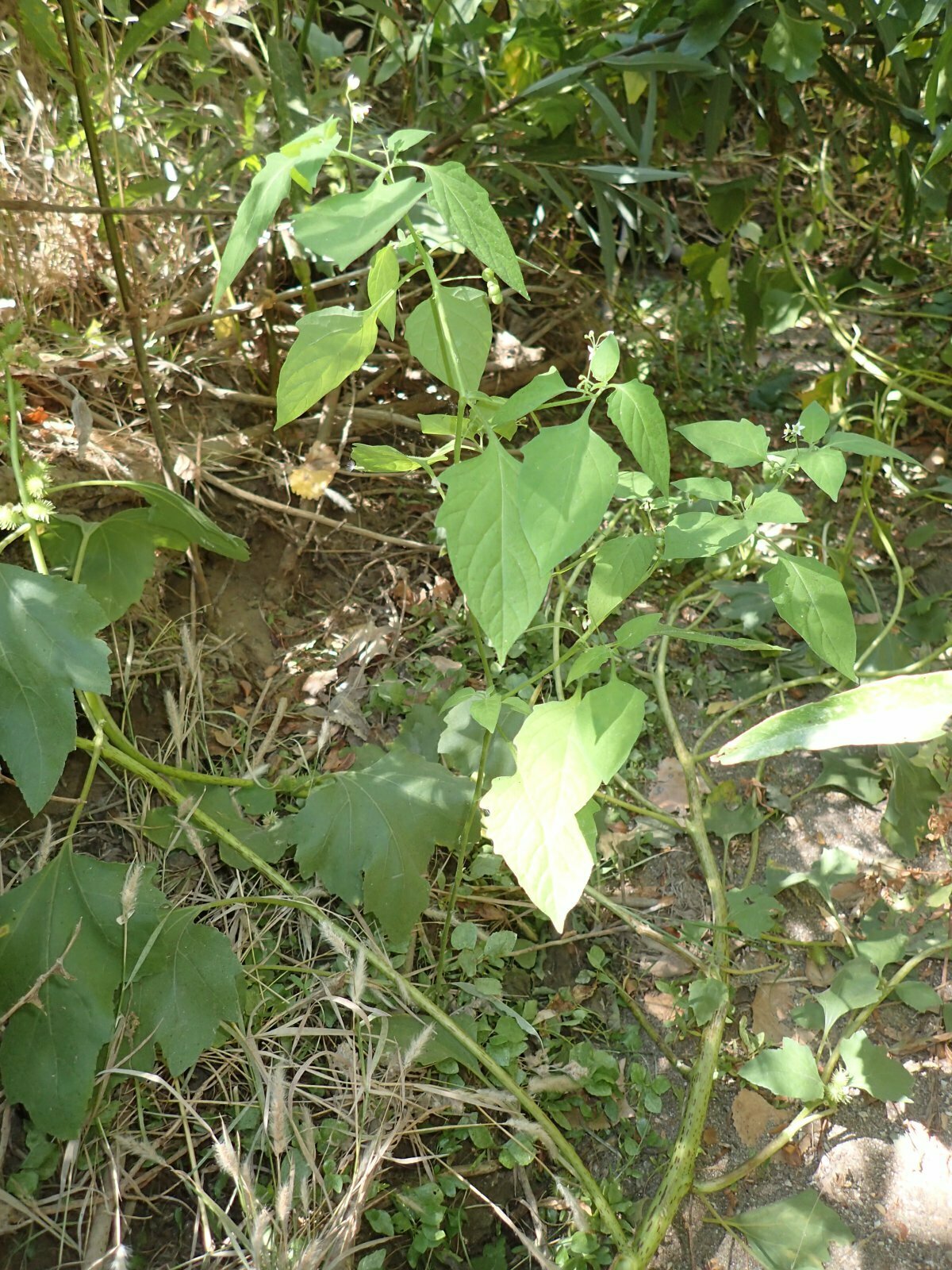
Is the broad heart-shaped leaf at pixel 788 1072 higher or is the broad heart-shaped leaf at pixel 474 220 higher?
the broad heart-shaped leaf at pixel 474 220

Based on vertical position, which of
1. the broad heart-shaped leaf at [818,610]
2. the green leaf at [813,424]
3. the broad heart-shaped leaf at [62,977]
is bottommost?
the broad heart-shaped leaf at [62,977]

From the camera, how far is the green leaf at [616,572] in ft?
3.55

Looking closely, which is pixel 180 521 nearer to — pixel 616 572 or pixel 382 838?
pixel 382 838

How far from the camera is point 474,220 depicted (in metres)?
0.84

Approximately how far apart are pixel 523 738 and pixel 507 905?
1.92 feet

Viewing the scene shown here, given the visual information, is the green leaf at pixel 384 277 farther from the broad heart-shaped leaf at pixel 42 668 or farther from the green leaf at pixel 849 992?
the green leaf at pixel 849 992

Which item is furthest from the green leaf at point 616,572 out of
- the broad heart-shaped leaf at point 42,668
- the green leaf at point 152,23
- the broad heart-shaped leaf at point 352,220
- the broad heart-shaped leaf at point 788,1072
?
the green leaf at point 152,23

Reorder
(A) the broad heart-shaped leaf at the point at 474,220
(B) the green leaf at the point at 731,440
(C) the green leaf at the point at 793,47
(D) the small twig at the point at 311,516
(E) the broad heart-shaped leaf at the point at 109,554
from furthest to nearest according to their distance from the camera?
(D) the small twig at the point at 311,516 < (C) the green leaf at the point at 793,47 < (E) the broad heart-shaped leaf at the point at 109,554 < (B) the green leaf at the point at 731,440 < (A) the broad heart-shaped leaf at the point at 474,220

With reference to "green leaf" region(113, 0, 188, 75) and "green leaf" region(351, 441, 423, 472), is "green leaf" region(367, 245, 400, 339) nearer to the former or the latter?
"green leaf" region(351, 441, 423, 472)

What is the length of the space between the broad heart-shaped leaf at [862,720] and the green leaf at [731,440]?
1.03 feet

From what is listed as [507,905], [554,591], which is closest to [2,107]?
[554,591]

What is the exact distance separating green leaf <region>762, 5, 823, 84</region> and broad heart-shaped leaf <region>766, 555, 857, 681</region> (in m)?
1.22

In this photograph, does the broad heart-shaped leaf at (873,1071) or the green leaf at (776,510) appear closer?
the green leaf at (776,510)

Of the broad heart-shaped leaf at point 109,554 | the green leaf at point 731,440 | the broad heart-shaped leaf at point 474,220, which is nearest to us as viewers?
the broad heart-shaped leaf at point 474,220
